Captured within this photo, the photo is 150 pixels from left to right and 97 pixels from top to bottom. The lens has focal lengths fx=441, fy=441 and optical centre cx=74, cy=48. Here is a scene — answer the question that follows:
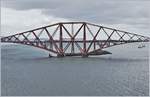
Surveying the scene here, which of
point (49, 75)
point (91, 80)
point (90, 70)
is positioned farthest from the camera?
point (90, 70)

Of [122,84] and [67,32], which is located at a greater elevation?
[67,32]

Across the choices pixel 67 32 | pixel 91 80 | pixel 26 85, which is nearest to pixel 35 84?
pixel 26 85

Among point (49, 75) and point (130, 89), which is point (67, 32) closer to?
point (49, 75)

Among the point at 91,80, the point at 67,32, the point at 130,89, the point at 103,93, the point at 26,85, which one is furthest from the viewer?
the point at 67,32

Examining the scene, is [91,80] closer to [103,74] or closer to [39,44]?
[103,74]

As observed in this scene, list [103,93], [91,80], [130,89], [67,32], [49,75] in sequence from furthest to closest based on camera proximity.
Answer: [67,32] → [49,75] → [91,80] → [130,89] → [103,93]

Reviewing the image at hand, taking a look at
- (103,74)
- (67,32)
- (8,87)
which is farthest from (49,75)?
(67,32)

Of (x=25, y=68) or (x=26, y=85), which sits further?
(x=25, y=68)

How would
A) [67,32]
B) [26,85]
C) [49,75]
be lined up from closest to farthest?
[26,85], [49,75], [67,32]

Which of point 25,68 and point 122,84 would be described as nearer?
point 122,84
